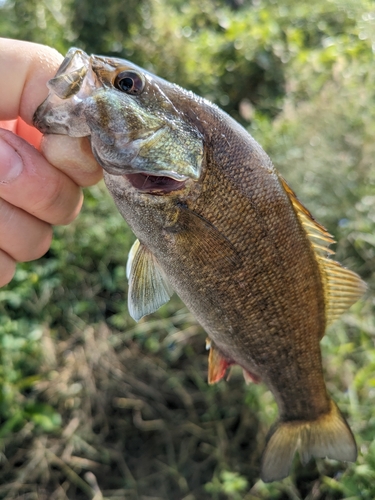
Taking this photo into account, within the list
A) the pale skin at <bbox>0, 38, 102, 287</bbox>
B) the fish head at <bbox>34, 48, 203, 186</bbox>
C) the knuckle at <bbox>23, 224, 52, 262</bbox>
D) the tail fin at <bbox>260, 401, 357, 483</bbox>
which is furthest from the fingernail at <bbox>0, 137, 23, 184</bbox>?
the tail fin at <bbox>260, 401, 357, 483</bbox>

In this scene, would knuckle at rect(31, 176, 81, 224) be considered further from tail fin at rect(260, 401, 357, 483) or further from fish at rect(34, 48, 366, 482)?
tail fin at rect(260, 401, 357, 483)

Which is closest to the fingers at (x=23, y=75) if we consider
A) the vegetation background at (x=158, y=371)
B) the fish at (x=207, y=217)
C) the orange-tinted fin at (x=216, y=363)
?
the fish at (x=207, y=217)

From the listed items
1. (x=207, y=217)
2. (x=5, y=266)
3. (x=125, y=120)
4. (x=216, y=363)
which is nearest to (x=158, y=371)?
(x=216, y=363)

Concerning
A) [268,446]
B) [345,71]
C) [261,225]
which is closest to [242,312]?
[261,225]

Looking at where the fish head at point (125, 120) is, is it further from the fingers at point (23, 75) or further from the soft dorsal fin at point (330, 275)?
the soft dorsal fin at point (330, 275)

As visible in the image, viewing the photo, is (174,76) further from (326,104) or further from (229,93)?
(326,104)

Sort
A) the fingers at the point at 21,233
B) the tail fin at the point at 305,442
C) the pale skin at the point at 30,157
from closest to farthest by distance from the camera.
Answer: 1. the pale skin at the point at 30,157
2. the fingers at the point at 21,233
3. the tail fin at the point at 305,442

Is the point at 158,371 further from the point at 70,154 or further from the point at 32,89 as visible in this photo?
the point at 32,89
